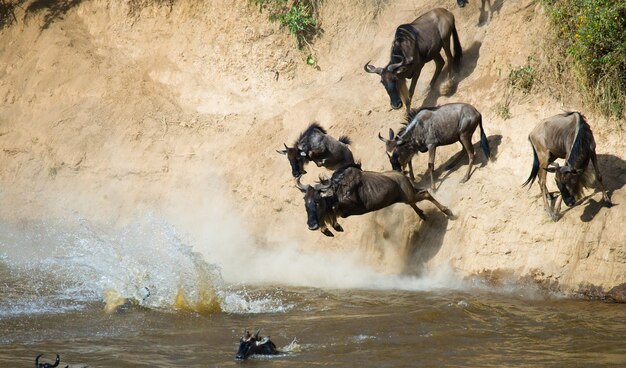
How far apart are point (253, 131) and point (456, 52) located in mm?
4051

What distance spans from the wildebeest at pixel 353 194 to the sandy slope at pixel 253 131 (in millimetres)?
899

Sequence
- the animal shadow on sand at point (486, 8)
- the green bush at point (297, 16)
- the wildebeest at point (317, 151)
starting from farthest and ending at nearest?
1. the green bush at point (297, 16)
2. the animal shadow on sand at point (486, 8)
3. the wildebeest at point (317, 151)

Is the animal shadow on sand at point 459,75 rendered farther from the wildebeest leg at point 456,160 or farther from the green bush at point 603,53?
the green bush at point 603,53

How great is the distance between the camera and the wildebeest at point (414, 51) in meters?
15.5

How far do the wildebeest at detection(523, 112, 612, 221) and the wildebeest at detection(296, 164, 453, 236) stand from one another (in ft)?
5.43

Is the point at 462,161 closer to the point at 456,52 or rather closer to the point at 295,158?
the point at 456,52

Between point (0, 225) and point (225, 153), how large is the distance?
15.3ft

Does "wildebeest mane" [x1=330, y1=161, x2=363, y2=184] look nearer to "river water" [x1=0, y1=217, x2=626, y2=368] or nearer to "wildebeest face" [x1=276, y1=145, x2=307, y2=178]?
"wildebeest face" [x1=276, y1=145, x2=307, y2=178]

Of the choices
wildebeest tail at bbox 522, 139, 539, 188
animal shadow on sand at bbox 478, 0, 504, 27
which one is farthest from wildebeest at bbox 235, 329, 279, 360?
animal shadow on sand at bbox 478, 0, 504, 27

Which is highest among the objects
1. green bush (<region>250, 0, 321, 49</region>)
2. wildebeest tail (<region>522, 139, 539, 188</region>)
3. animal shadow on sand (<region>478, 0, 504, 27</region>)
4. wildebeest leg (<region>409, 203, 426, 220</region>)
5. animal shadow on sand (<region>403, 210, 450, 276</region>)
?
green bush (<region>250, 0, 321, 49</region>)

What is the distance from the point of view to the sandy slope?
13758mm

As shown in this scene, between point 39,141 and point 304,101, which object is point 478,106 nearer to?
point 304,101

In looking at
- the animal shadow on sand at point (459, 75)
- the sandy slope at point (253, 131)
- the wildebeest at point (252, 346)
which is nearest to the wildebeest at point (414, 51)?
the animal shadow on sand at point (459, 75)

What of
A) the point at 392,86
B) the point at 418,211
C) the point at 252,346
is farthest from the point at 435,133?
the point at 252,346
